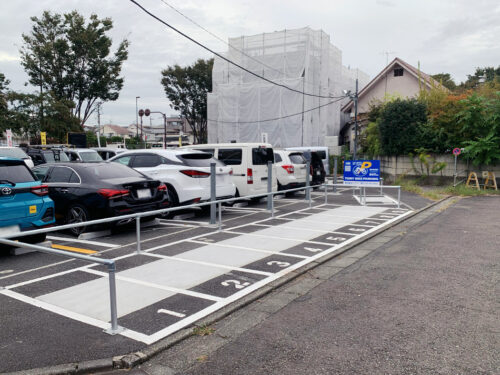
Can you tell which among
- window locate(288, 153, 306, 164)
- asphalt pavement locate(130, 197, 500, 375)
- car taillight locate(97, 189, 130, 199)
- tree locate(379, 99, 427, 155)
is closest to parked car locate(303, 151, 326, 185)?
window locate(288, 153, 306, 164)

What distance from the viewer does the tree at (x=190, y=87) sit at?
138ft

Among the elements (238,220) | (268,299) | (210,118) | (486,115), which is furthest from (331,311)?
(210,118)

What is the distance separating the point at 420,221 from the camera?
10664mm

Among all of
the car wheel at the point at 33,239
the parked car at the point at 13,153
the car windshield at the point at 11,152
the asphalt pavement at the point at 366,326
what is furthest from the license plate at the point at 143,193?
the car windshield at the point at 11,152

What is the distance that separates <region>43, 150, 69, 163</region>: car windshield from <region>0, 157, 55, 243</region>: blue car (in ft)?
35.3

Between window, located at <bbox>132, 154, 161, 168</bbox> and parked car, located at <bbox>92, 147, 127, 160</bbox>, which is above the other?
parked car, located at <bbox>92, 147, 127, 160</bbox>

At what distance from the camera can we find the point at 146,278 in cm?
548

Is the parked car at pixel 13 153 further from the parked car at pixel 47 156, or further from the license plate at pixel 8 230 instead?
the license plate at pixel 8 230

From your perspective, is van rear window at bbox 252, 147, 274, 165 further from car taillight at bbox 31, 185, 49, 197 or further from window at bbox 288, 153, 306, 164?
car taillight at bbox 31, 185, 49, 197

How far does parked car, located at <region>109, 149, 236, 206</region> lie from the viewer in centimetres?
955

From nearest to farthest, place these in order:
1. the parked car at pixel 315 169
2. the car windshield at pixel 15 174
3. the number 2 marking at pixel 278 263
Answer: the number 2 marking at pixel 278 263 < the car windshield at pixel 15 174 < the parked car at pixel 315 169

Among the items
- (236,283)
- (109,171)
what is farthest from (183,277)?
(109,171)

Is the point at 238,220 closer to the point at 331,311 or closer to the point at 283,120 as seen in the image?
the point at 331,311

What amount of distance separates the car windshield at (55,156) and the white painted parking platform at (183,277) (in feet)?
36.5
